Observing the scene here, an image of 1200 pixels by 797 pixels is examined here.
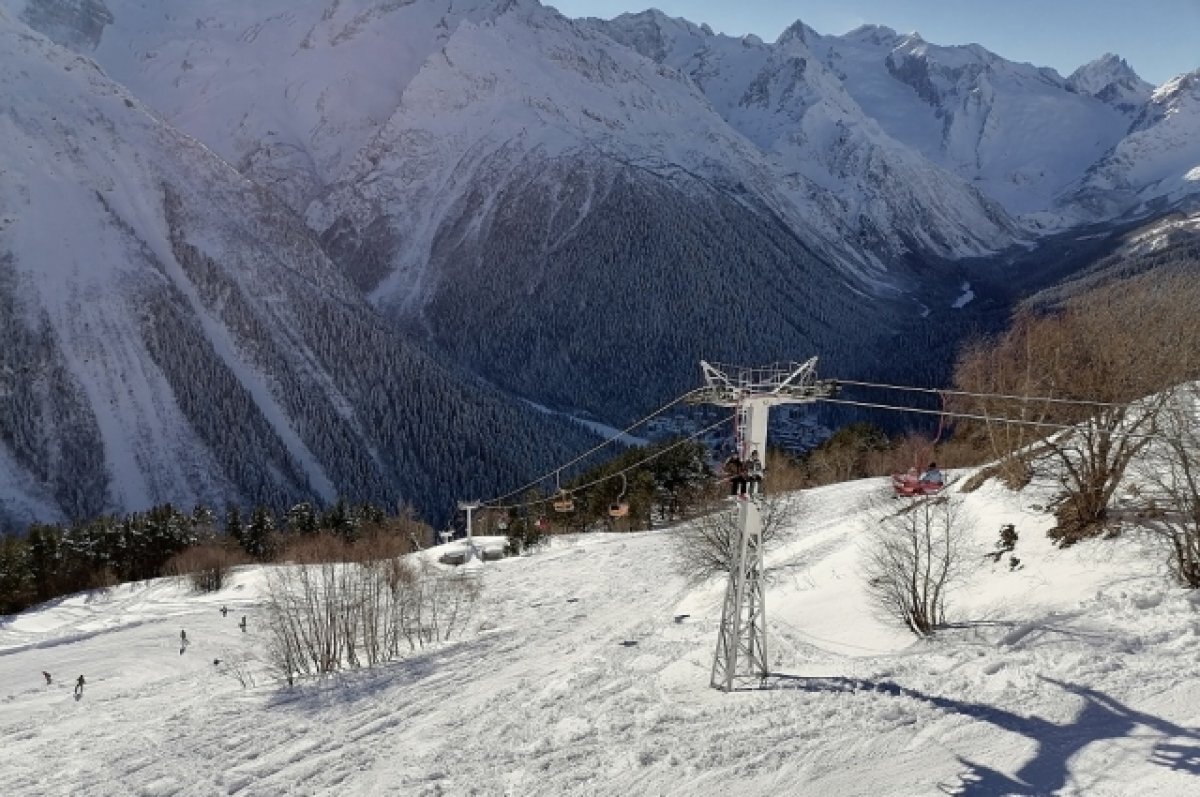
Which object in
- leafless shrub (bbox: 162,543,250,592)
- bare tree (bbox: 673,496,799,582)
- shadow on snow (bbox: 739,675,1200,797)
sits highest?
bare tree (bbox: 673,496,799,582)

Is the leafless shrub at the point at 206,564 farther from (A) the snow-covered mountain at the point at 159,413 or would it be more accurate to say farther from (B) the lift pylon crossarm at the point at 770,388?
(A) the snow-covered mountain at the point at 159,413

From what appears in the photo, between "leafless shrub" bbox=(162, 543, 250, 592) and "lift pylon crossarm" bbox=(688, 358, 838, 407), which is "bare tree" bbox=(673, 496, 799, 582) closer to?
"lift pylon crossarm" bbox=(688, 358, 838, 407)

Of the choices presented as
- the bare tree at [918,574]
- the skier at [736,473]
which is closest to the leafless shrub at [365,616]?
the bare tree at [918,574]

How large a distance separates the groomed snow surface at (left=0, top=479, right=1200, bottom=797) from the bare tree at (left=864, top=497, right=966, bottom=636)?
26.4 inches

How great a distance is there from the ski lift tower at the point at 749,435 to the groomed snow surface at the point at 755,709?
1.25 meters

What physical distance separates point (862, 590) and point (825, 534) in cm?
1462

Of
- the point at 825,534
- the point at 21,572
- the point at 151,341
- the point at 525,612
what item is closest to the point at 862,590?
the point at 825,534

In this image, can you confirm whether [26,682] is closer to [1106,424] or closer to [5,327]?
[1106,424]

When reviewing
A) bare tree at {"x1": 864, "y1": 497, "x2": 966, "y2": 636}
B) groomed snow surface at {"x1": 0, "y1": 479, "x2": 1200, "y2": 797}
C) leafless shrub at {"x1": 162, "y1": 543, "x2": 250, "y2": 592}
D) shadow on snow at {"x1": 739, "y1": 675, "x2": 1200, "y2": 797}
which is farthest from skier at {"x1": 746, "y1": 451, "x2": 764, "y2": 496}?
leafless shrub at {"x1": 162, "y1": 543, "x2": 250, "y2": 592}

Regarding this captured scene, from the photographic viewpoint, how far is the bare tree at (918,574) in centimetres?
2730

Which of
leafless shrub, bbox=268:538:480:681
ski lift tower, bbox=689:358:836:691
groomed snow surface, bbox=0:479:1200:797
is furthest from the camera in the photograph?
leafless shrub, bbox=268:538:480:681

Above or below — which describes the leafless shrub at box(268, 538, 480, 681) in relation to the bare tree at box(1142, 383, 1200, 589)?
below

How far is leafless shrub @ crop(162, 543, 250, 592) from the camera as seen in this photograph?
80375mm

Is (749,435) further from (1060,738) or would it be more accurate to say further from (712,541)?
(712,541)
